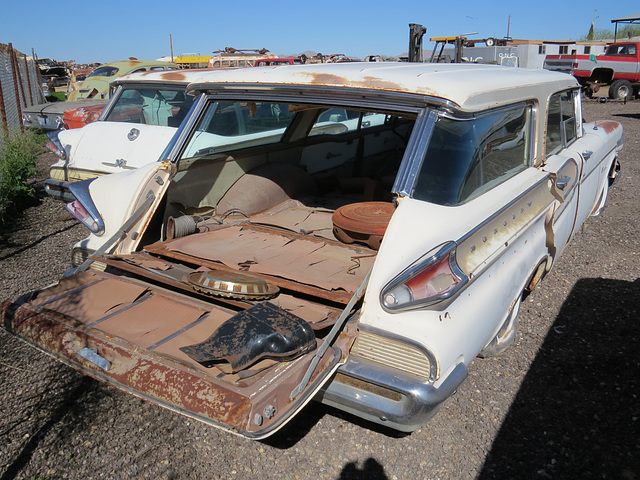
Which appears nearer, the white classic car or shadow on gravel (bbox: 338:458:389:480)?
the white classic car

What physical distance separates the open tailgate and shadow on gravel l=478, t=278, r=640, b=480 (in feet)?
3.73

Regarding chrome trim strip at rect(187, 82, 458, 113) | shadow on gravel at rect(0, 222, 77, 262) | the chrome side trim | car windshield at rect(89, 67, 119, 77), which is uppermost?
car windshield at rect(89, 67, 119, 77)

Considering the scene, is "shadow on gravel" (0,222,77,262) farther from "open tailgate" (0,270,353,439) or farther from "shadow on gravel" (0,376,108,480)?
"open tailgate" (0,270,353,439)

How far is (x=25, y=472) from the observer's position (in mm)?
2426

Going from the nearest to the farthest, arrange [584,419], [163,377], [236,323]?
[163,377] → [236,323] → [584,419]

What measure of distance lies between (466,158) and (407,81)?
0.49 m

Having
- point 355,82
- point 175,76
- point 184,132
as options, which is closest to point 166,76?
point 175,76

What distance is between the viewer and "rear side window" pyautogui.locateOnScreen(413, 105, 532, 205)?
100 inches

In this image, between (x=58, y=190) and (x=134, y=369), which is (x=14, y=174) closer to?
(x=58, y=190)

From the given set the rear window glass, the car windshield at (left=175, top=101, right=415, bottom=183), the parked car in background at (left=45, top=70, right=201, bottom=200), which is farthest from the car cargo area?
the parked car in background at (left=45, top=70, right=201, bottom=200)

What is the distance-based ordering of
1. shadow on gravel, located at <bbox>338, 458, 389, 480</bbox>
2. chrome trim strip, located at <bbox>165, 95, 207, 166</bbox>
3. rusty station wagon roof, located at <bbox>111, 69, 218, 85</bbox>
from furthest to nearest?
rusty station wagon roof, located at <bbox>111, 69, 218, 85</bbox> → chrome trim strip, located at <bbox>165, 95, 207, 166</bbox> → shadow on gravel, located at <bbox>338, 458, 389, 480</bbox>

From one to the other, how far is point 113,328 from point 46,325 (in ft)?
0.98

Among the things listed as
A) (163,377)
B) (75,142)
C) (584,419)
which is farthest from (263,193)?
(75,142)

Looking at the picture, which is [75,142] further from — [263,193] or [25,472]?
[25,472]
